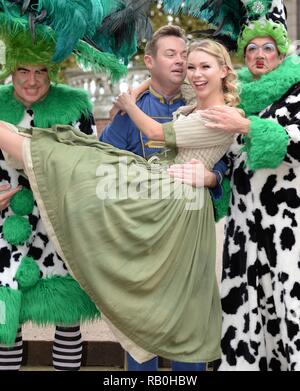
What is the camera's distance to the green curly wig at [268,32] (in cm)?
349

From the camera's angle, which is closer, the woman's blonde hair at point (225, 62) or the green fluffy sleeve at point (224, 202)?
the woman's blonde hair at point (225, 62)

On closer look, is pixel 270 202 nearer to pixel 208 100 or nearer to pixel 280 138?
pixel 280 138

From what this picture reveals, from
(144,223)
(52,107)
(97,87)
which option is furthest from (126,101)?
(97,87)

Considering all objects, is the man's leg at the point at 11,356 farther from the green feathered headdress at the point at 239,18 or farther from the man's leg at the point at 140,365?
the green feathered headdress at the point at 239,18

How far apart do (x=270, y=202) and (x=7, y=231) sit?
4.18 feet

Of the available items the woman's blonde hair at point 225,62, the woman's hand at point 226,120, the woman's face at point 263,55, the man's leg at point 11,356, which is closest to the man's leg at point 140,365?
the man's leg at point 11,356

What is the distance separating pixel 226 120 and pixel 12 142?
971 millimetres

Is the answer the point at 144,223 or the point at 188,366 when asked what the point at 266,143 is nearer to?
the point at 144,223

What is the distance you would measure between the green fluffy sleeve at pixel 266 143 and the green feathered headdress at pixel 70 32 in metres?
0.83

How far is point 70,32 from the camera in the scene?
344 cm

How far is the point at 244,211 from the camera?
11.8 feet

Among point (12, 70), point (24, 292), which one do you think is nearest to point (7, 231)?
point (24, 292)

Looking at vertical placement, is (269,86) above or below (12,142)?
above

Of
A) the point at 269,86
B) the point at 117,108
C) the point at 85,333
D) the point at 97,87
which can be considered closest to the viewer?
the point at 269,86
